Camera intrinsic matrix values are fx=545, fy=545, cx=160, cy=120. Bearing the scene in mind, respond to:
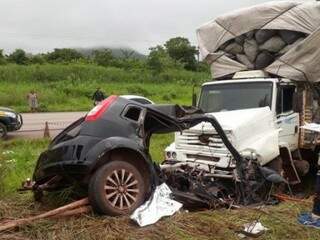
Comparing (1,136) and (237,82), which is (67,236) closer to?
(237,82)

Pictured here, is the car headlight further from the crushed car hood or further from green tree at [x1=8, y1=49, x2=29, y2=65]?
green tree at [x1=8, y1=49, x2=29, y2=65]

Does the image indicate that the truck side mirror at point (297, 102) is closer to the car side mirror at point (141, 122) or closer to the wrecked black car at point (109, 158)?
the wrecked black car at point (109, 158)

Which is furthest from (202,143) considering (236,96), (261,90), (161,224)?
(161,224)

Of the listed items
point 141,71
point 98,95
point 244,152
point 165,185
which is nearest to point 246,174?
point 244,152

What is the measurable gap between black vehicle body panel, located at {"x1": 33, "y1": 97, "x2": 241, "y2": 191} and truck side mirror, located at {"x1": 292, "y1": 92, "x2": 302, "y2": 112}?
12.1 feet

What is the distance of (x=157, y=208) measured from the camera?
597cm

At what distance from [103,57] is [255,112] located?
1974 inches

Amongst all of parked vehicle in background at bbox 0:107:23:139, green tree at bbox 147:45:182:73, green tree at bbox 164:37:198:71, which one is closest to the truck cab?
parked vehicle in background at bbox 0:107:23:139

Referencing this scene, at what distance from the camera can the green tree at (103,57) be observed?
57062 millimetres

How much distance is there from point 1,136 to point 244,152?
37.1 feet

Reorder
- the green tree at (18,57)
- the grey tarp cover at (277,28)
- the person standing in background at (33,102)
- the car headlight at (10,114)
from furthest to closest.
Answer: the green tree at (18,57)
the person standing in background at (33,102)
the car headlight at (10,114)
the grey tarp cover at (277,28)

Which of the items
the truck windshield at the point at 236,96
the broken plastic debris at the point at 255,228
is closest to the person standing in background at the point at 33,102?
the truck windshield at the point at 236,96

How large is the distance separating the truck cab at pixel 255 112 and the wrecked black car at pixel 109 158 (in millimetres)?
2020

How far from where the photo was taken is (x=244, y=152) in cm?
846
